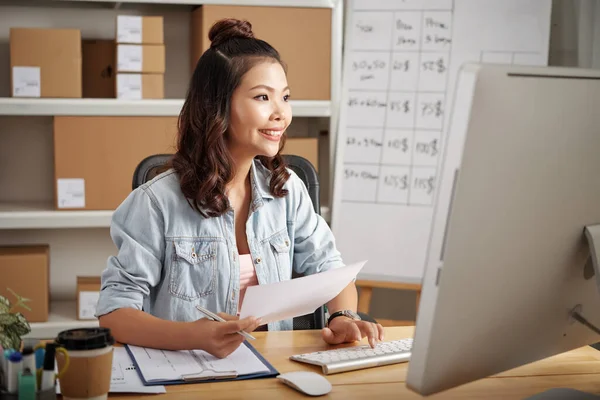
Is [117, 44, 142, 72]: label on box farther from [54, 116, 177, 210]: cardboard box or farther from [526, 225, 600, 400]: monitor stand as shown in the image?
[526, 225, 600, 400]: monitor stand

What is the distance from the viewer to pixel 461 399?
1.12 m

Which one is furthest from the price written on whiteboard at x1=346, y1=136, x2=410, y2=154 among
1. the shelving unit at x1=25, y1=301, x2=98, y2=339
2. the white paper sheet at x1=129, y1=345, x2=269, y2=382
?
the white paper sheet at x1=129, y1=345, x2=269, y2=382

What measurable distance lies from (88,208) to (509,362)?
2.02m

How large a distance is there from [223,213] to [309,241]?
251 mm

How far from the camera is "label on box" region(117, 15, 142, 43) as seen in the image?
262 cm

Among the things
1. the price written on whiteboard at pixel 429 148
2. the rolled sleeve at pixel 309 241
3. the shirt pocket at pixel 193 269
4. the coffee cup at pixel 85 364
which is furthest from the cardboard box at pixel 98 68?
the coffee cup at pixel 85 364

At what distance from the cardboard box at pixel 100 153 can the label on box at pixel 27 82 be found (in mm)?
123

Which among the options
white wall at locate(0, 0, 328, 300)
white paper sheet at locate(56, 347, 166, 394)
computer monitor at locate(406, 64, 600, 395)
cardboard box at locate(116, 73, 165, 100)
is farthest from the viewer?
white wall at locate(0, 0, 328, 300)

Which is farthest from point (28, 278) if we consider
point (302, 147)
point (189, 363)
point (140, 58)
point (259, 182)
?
point (189, 363)

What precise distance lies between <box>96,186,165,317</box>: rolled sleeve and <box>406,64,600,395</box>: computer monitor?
75 cm

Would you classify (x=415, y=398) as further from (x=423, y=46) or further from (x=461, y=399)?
(x=423, y=46)

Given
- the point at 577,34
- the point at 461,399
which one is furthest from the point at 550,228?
the point at 577,34

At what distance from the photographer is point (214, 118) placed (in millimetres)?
1662

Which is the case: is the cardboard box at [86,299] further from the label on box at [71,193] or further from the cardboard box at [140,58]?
the cardboard box at [140,58]
